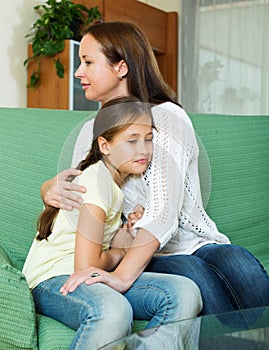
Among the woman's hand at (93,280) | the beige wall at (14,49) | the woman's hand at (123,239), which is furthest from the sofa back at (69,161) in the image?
the beige wall at (14,49)

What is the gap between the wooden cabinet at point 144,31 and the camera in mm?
4191

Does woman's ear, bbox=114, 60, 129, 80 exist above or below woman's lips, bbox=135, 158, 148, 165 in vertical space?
above

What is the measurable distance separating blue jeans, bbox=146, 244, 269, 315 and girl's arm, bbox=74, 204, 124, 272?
0.67ft

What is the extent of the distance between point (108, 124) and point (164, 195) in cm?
20

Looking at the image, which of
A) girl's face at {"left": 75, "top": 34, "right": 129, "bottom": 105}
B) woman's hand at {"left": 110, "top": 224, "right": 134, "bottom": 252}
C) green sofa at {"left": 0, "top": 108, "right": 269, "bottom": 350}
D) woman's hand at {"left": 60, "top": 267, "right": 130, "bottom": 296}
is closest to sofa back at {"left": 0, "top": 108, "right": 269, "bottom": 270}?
green sofa at {"left": 0, "top": 108, "right": 269, "bottom": 350}

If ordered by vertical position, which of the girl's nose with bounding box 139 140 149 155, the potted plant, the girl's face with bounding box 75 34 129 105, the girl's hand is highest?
the potted plant

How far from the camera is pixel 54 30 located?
13.6ft

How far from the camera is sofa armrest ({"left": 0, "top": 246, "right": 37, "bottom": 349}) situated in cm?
131

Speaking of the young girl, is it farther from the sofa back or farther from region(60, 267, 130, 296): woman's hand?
the sofa back

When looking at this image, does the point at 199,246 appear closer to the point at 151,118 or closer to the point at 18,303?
the point at 151,118

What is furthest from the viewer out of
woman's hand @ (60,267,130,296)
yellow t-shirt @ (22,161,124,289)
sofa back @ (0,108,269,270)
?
sofa back @ (0,108,269,270)

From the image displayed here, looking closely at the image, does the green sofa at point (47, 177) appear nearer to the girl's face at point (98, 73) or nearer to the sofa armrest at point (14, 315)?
the sofa armrest at point (14, 315)

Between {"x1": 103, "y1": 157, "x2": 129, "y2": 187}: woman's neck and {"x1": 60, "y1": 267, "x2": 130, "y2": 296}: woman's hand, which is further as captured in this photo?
{"x1": 103, "y1": 157, "x2": 129, "y2": 187}: woman's neck

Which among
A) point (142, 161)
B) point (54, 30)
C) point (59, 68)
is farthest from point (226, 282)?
point (54, 30)
